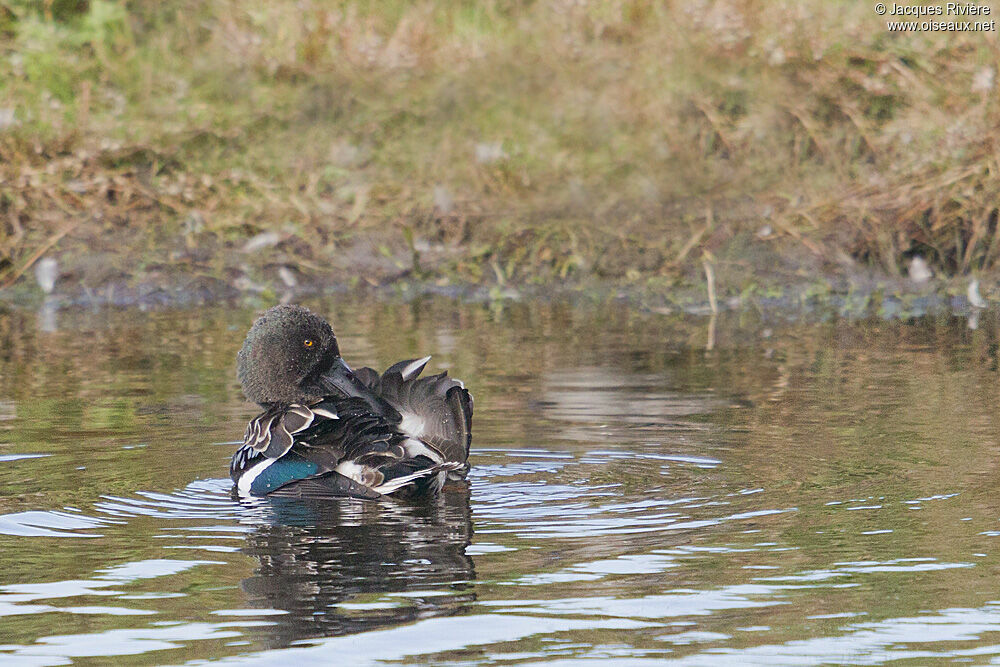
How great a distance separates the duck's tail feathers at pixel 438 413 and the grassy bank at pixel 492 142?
27.5 feet

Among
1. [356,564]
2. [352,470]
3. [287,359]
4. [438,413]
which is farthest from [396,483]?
[287,359]

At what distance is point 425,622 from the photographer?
5023 mm

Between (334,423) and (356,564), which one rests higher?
(334,423)

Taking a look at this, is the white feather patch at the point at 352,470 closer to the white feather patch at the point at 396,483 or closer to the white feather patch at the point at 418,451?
the white feather patch at the point at 396,483

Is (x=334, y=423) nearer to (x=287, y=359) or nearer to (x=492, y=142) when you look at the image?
(x=287, y=359)

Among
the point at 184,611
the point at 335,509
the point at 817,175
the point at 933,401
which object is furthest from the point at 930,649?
the point at 817,175

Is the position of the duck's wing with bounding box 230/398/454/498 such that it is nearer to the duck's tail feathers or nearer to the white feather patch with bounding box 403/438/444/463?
the white feather patch with bounding box 403/438/444/463

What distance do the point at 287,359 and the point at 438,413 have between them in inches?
27.5

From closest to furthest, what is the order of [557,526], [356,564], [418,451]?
1. [356,564]
2. [557,526]
3. [418,451]

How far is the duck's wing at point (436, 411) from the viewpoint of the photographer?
7.10 metres

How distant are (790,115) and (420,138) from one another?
3.62 meters

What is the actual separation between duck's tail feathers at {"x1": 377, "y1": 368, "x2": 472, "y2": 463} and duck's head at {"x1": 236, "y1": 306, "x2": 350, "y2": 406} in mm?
386

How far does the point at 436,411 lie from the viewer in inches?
281

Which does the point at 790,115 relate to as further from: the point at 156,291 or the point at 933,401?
the point at 933,401
